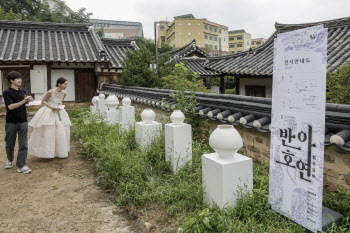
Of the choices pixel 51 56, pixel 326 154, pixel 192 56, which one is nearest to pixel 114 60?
pixel 51 56

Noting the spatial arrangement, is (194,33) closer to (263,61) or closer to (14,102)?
(263,61)

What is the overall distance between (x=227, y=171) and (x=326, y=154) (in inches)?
48.1

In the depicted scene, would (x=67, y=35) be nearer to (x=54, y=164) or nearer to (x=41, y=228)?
(x=54, y=164)

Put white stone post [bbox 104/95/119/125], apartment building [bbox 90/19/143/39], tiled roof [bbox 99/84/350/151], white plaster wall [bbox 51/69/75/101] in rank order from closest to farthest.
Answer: tiled roof [bbox 99/84/350/151] → white stone post [bbox 104/95/119/125] → white plaster wall [bbox 51/69/75/101] → apartment building [bbox 90/19/143/39]

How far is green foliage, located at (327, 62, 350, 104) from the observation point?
5945 millimetres

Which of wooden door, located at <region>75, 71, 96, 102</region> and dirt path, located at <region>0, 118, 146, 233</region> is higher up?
wooden door, located at <region>75, 71, 96, 102</region>

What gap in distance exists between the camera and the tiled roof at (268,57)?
8.65 meters

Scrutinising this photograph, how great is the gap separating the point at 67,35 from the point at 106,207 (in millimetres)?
13158

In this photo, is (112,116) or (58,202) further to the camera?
(112,116)

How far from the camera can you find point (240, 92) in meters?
12.6

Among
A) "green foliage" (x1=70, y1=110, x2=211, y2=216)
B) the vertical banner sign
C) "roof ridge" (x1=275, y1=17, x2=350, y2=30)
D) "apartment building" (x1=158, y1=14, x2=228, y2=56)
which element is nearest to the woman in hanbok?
"green foliage" (x1=70, y1=110, x2=211, y2=216)

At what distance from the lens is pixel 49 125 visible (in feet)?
17.9

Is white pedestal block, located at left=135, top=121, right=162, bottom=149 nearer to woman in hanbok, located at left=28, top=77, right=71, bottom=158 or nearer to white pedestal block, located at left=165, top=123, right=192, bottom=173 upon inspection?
white pedestal block, located at left=165, top=123, right=192, bottom=173

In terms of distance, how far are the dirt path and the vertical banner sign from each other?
1.61 meters
